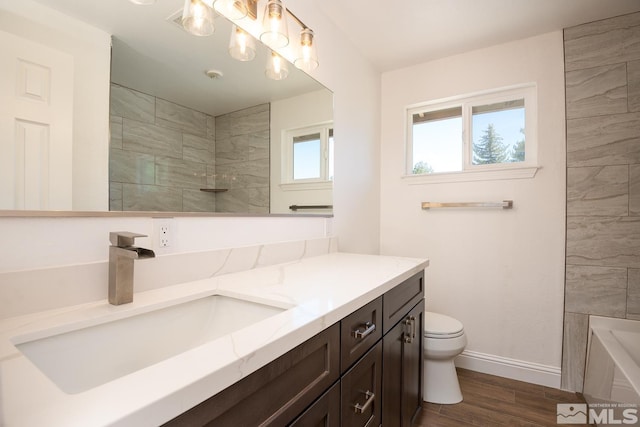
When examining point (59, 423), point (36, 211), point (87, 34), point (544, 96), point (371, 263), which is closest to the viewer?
point (59, 423)

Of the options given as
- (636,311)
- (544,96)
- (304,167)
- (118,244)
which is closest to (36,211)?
(118,244)

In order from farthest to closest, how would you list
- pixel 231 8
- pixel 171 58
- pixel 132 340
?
1. pixel 231 8
2. pixel 171 58
3. pixel 132 340

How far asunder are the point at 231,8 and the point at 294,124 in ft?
1.97

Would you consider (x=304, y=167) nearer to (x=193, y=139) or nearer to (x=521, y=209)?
(x=193, y=139)

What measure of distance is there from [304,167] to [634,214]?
6.41 feet

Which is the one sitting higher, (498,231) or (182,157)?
(182,157)

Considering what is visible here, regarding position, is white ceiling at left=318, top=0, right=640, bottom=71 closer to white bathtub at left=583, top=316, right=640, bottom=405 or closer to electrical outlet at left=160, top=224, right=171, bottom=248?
electrical outlet at left=160, top=224, right=171, bottom=248

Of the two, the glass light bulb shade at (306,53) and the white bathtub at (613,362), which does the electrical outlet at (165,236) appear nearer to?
the glass light bulb shade at (306,53)

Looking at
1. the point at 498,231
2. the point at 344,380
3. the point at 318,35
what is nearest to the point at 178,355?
the point at 344,380

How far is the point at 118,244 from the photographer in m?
0.79

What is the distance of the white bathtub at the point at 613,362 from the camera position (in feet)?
4.36

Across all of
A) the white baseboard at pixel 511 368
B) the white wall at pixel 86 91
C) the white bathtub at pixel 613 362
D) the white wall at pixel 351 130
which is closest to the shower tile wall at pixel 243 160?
the white wall at pixel 86 91

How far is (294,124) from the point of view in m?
1.66

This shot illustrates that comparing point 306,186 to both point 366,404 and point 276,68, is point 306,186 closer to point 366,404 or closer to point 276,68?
point 276,68
